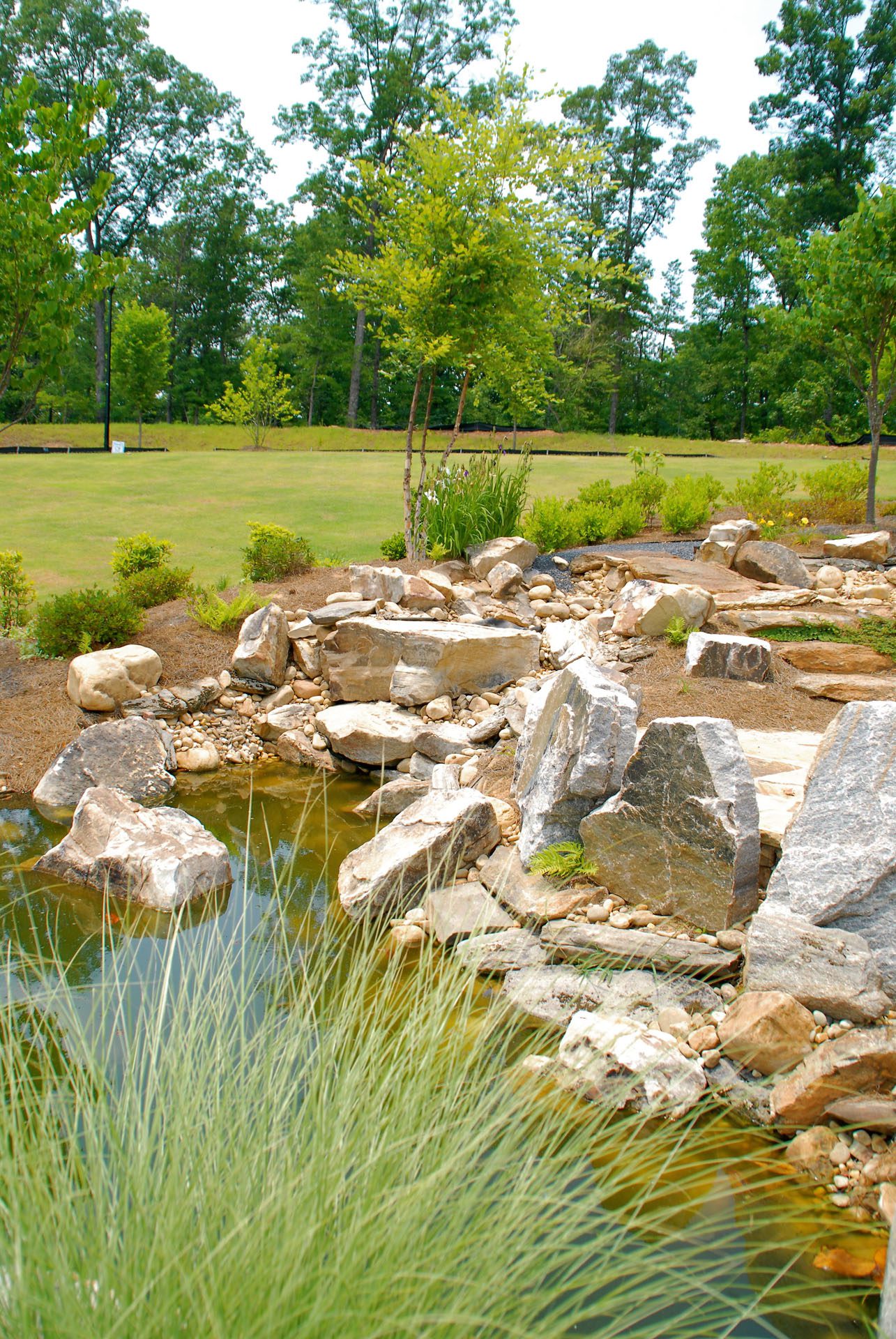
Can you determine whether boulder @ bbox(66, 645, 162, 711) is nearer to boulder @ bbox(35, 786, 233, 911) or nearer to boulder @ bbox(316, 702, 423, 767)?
boulder @ bbox(316, 702, 423, 767)

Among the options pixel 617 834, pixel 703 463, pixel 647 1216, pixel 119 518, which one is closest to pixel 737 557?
pixel 617 834

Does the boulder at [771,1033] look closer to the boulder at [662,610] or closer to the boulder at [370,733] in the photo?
the boulder at [370,733]

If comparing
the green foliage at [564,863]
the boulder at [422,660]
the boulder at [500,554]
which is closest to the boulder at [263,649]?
the boulder at [422,660]

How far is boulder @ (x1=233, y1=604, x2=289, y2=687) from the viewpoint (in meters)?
7.37

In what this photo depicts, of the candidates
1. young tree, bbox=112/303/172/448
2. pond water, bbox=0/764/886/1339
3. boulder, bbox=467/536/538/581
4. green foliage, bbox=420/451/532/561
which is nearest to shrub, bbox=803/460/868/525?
green foliage, bbox=420/451/532/561

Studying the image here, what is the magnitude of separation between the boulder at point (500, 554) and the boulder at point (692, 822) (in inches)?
215

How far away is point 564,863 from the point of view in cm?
417

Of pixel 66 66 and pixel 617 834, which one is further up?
pixel 66 66

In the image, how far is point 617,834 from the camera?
399 centimetres

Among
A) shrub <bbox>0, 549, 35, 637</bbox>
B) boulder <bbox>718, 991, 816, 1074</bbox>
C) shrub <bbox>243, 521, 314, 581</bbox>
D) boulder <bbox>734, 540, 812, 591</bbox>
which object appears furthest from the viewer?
shrub <bbox>243, 521, 314, 581</bbox>

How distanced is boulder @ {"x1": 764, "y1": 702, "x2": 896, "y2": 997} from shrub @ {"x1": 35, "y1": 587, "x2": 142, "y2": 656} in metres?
6.05

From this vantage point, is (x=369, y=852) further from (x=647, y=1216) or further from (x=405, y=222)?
(x=405, y=222)

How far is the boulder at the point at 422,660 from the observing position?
22.7 feet

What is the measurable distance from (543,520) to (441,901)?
6971 mm
